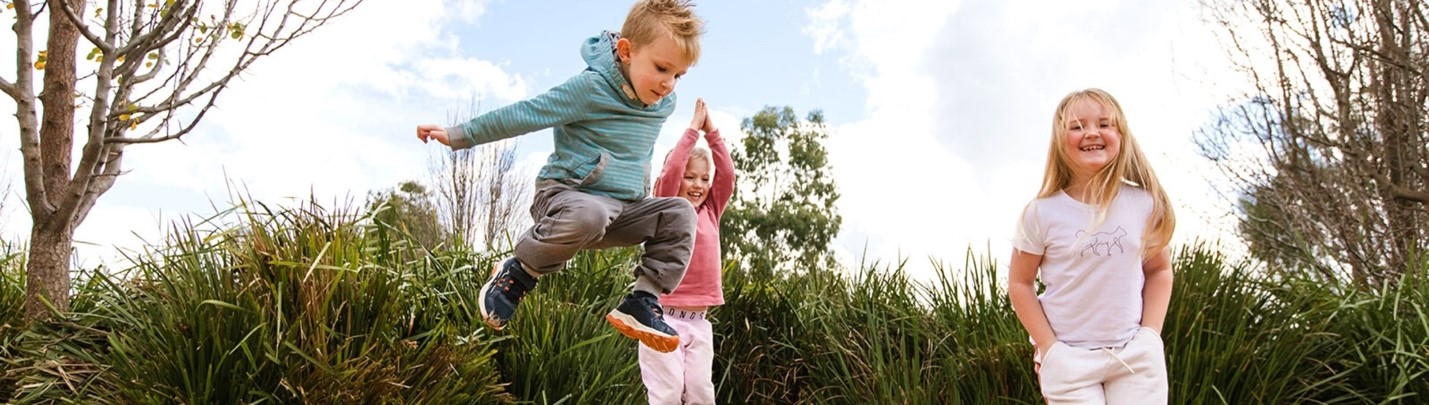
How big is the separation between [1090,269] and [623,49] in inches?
57.9

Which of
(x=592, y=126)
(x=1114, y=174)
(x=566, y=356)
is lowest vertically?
(x=566, y=356)

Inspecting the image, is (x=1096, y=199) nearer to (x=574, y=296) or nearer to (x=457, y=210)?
(x=574, y=296)

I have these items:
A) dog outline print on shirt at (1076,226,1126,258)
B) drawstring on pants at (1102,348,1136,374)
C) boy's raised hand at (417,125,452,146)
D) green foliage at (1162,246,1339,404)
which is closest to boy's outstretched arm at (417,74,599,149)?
boy's raised hand at (417,125,452,146)

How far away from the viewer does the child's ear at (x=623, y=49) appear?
325 cm

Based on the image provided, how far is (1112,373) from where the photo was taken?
288cm

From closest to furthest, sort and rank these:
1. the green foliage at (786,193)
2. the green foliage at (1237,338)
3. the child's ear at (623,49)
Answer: the child's ear at (623,49) < the green foliage at (1237,338) < the green foliage at (786,193)

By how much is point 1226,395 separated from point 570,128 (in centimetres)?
266

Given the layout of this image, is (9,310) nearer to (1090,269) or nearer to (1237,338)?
(1090,269)

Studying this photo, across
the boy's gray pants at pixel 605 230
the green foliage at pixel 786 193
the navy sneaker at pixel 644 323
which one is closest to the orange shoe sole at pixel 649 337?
the navy sneaker at pixel 644 323

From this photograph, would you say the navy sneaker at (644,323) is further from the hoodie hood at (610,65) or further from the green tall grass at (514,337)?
the green tall grass at (514,337)

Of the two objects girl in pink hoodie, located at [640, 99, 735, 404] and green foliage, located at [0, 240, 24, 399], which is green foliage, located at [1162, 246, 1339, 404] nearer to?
girl in pink hoodie, located at [640, 99, 735, 404]

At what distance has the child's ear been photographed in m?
3.25

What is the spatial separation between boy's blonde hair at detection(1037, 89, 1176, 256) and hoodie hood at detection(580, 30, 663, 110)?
1202 millimetres

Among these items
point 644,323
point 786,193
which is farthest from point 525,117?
point 786,193
